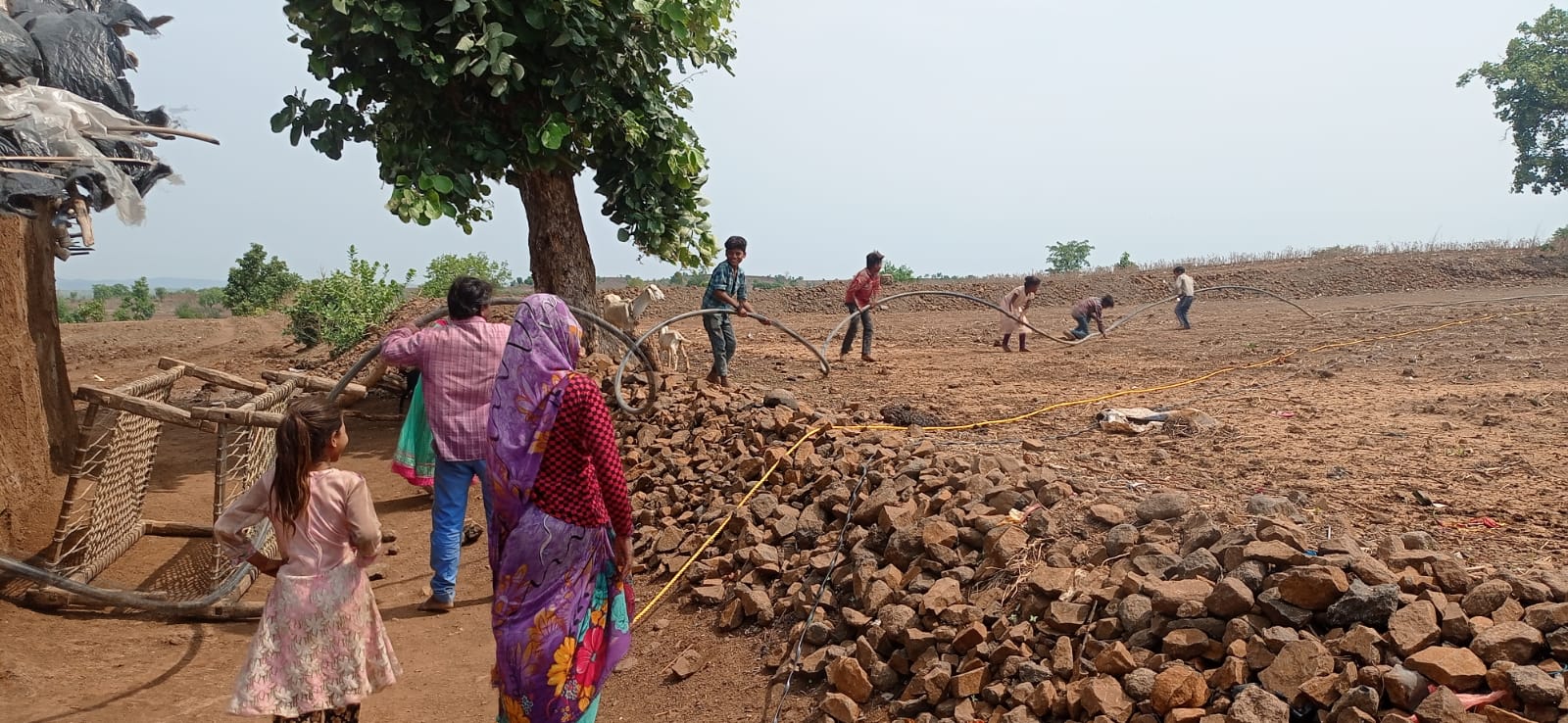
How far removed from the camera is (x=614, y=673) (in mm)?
4633

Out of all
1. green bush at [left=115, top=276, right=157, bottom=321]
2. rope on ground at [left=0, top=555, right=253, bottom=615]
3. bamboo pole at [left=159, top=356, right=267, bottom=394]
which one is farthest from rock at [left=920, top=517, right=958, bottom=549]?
green bush at [left=115, top=276, right=157, bottom=321]

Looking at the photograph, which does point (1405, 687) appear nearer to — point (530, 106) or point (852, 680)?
point (852, 680)

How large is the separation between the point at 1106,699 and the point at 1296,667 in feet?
1.99

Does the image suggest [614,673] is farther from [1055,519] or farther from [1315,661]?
[1315,661]

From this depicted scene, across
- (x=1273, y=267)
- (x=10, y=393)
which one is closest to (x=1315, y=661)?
(x=10, y=393)

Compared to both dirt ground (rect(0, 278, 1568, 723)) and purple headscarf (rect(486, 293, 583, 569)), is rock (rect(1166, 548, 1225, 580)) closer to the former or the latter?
dirt ground (rect(0, 278, 1568, 723))

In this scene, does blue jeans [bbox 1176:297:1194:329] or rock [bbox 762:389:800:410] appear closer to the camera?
rock [bbox 762:389:800:410]

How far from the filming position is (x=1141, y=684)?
3238mm

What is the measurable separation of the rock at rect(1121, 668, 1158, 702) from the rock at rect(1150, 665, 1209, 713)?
3 centimetres

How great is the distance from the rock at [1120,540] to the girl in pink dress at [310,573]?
2.92 metres

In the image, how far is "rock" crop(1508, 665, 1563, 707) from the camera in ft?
8.91

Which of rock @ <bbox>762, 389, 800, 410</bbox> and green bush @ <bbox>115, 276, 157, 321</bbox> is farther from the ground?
green bush @ <bbox>115, 276, 157, 321</bbox>

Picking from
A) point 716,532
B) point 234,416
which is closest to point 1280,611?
point 716,532

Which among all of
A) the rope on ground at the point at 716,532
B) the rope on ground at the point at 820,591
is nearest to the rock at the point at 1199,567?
Result: the rope on ground at the point at 820,591
